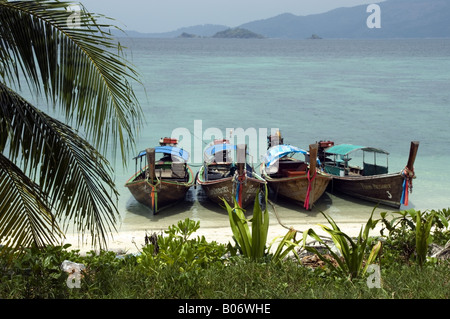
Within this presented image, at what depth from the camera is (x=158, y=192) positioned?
14.2 m

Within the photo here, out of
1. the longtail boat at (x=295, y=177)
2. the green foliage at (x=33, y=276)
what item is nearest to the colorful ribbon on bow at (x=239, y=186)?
the longtail boat at (x=295, y=177)

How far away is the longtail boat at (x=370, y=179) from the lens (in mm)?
14586

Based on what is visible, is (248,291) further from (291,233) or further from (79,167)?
(79,167)

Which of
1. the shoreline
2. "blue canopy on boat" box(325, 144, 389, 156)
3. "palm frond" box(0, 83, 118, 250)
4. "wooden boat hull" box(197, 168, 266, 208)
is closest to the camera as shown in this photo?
"palm frond" box(0, 83, 118, 250)

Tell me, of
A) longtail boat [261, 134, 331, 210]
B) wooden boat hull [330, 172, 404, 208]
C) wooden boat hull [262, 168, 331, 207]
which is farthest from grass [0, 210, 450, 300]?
wooden boat hull [330, 172, 404, 208]

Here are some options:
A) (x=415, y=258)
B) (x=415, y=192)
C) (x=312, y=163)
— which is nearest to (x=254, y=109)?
(x=415, y=192)

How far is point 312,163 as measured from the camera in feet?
45.7

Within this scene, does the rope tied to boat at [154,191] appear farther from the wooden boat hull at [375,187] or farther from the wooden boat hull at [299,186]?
the wooden boat hull at [375,187]

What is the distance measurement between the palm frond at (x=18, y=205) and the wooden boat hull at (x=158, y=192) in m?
9.44

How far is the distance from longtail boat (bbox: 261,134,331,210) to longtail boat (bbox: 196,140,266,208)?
0.51m

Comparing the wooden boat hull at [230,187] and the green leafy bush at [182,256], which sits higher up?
the green leafy bush at [182,256]

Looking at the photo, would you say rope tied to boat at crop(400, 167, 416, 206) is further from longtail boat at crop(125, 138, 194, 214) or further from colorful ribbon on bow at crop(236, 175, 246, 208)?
longtail boat at crop(125, 138, 194, 214)

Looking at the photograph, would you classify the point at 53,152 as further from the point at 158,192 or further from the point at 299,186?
the point at 299,186

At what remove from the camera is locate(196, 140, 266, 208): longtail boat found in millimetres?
13906
